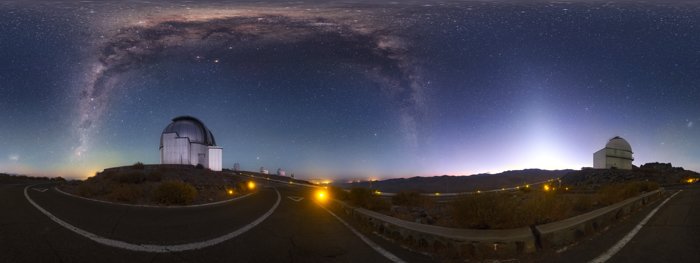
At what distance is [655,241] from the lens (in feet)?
25.2

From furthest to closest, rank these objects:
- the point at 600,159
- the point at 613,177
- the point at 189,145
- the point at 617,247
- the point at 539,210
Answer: the point at 600,159 < the point at 189,145 < the point at 613,177 < the point at 539,210 < the point at 617,247

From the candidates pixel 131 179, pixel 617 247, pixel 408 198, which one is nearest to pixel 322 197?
pixel 408 198

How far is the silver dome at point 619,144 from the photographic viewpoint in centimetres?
6253

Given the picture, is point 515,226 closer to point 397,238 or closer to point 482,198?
point 482,198

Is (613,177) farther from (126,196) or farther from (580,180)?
(126,196)

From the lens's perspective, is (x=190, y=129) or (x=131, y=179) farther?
(x=190, y=129)

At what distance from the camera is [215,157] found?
57.2 m

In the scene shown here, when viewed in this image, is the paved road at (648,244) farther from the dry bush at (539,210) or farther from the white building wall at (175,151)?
the white building wall at (175,151)

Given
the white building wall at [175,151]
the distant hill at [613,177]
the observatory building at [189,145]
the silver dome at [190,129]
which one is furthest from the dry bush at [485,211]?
the silver dome at [190,129]

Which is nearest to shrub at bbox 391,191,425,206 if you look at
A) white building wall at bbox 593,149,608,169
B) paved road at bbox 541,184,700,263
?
paved road at bbox 541,184,700,263

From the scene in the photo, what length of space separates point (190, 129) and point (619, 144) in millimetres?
64897

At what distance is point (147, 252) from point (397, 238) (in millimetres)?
4601

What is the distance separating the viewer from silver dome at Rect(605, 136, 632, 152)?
62.5m

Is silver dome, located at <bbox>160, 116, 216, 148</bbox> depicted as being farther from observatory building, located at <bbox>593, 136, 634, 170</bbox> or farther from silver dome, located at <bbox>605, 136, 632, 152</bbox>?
silver dome, located at <bbox>605, 136, 632, 152</bbox>
